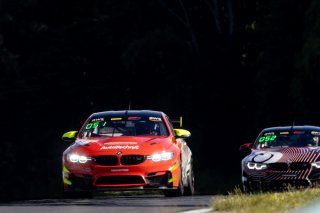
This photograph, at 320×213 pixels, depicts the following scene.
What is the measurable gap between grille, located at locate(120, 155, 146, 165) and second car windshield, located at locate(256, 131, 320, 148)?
3891 millimetres

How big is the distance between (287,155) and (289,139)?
1256 millimetres

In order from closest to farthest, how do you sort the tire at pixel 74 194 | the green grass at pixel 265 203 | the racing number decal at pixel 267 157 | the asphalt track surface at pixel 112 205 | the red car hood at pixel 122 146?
the green grass at pixel 265 203 < the asphalt track surface at pixel 112 205 < the red car hood at pixel 122 146 < the tire at pixel 74 194 < the racing number decal at pixel 267 157

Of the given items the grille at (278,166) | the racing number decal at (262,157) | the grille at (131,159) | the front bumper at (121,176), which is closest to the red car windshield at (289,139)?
the racing number decal at (262,157)

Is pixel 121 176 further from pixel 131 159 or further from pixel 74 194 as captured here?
pixel 74 194

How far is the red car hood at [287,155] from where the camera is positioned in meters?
23.3

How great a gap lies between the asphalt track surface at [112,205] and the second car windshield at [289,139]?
3.25m

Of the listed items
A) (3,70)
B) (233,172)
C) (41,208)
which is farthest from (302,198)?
(3,70)

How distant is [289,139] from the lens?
24594 mm

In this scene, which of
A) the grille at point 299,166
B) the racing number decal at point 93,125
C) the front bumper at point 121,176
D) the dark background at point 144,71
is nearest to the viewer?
the front bumper at point 121,176

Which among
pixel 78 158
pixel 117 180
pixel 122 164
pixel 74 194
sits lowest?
pixel 74 194

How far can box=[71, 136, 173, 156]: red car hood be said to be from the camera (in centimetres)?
2137

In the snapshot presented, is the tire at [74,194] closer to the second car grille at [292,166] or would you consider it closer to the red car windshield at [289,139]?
the second car grille at [292,166]

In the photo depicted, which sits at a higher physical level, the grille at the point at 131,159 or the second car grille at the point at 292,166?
the grille at the point at 131,159

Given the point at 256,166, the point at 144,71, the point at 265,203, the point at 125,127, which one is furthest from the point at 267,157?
the point at 144,71
